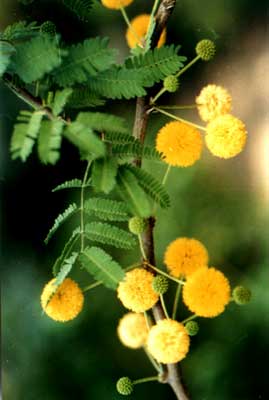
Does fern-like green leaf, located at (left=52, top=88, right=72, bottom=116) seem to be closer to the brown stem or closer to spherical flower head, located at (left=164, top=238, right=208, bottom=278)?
the brown stem

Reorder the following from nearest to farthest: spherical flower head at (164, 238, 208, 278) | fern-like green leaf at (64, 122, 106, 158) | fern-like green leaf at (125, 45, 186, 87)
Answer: fern-like green leaf at (64, 122, 106, 158)
fern-like green leaf at (125, 45, 186, 87)
spherical flower head at (164, 238, 208, 278)

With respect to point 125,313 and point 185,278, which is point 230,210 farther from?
point 125,313

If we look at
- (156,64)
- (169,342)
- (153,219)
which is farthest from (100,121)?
(169,342)

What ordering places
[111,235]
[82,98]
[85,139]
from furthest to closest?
[111,235], [82,98], [85,139]

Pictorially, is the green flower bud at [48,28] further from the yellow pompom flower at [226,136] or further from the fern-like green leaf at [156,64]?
the yellow pompom flower at [226,136]

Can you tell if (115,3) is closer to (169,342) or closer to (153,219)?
(153,219)

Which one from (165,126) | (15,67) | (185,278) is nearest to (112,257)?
(185,278)

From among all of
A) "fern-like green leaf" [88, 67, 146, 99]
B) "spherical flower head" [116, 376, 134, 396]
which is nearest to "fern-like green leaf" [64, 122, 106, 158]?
"fern-like green leaf" [88, 67, 146, 99]
